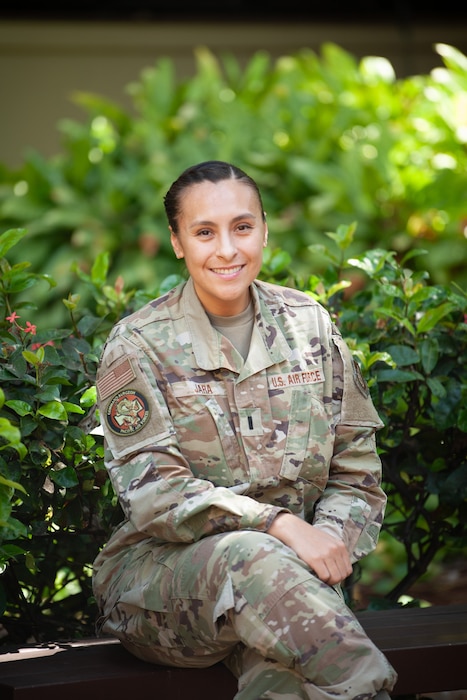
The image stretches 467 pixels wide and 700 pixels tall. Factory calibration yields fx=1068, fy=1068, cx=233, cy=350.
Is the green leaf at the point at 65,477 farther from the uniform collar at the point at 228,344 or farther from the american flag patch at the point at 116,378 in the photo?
the uniform collar at the point at 228,344

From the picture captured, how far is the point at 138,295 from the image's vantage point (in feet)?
12.2

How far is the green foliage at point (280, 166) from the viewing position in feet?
23.5

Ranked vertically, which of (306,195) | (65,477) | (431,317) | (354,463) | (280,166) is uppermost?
(280,166)

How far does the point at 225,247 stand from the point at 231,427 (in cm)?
48

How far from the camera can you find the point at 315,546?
8.48 ft

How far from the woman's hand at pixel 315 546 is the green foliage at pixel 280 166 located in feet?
14.5

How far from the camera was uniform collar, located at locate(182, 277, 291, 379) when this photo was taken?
286 centimetres

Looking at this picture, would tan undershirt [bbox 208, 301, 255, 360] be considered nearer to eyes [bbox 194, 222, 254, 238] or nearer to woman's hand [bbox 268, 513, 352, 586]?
eyes [bbox 194, 222, 254, 238]

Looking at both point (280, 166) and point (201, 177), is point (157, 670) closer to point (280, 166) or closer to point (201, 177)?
point (201, 177)

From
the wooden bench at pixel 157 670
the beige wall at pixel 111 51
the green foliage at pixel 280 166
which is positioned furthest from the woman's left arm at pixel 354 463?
the beige wall at pixel 111 51

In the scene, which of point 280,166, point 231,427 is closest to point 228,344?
point 231,427

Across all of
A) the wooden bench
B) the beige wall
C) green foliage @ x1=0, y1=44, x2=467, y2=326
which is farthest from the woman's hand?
the beige wall

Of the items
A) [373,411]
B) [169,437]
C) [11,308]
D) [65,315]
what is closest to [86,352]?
[11,308]

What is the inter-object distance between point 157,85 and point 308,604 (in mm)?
6213
